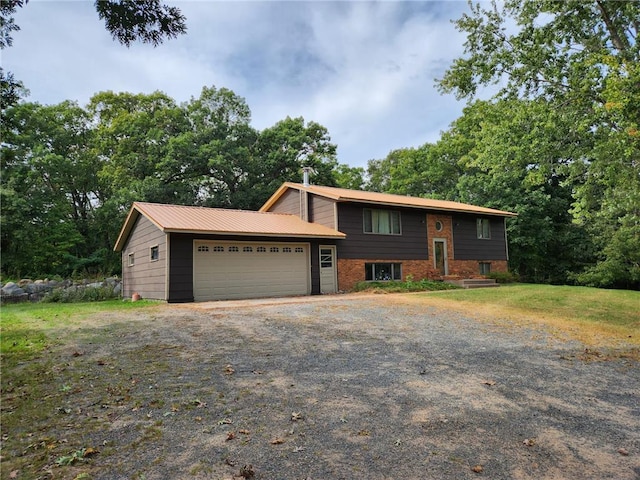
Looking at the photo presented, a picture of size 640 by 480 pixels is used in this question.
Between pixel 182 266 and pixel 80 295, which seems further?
pixel 80 295

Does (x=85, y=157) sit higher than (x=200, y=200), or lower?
higher

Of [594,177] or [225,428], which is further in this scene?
[594,177]

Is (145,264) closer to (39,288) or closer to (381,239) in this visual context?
(39,288)

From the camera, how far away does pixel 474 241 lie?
815 inches

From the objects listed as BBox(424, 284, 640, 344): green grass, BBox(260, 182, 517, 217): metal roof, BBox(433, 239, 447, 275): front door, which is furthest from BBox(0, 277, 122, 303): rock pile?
BBox(433, 239, 447, 275): front door

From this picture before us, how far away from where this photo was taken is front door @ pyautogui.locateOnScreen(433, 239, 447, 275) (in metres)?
19.4

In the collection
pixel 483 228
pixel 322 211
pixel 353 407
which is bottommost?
pixel 353 407

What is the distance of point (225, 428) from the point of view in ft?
10.3

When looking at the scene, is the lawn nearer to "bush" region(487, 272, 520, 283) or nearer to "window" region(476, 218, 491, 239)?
"bush" region(487, 272, 520, 283)

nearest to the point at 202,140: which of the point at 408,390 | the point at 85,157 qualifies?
the point at 85,157

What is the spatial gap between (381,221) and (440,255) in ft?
12.5

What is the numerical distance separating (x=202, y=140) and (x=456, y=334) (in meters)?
24.2

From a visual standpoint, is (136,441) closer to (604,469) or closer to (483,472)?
(483,472)

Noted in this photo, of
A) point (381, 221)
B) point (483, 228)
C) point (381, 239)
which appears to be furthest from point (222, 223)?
point (483, 228)
